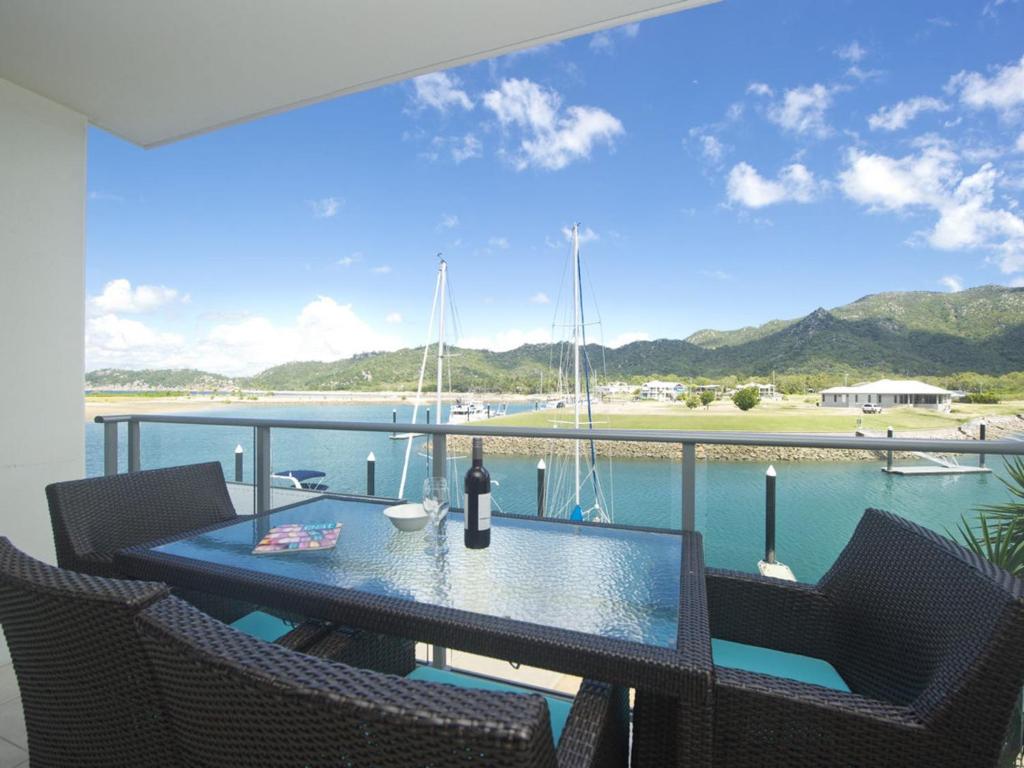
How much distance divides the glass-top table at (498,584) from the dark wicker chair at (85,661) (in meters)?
0.43

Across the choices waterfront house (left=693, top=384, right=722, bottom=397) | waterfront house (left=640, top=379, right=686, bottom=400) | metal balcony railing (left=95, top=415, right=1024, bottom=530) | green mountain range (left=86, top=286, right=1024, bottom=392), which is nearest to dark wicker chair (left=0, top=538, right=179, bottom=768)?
metal balcony railing (left=95, top=415, right=1024, bottom=530)

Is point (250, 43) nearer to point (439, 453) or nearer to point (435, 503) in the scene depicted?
point (439, 453)

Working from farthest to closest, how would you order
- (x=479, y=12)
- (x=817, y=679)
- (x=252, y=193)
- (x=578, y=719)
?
(x=252, y=193)
(x=479, y=12)
(x=817, y=679)
(x=578, y=719)

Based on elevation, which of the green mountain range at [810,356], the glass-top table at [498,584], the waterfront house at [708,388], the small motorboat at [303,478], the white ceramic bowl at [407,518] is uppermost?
the green mountain range at [810,356]

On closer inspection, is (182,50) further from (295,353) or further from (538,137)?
(538,137)

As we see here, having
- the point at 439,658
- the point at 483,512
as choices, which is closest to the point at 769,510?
the point at 483,512

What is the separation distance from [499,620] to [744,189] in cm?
3889

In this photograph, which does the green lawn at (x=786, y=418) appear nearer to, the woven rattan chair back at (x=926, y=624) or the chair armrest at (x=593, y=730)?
the woven rattan chair back at (x=926, y=624)

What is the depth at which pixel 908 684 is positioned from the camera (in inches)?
44.9

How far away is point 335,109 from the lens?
968 inches

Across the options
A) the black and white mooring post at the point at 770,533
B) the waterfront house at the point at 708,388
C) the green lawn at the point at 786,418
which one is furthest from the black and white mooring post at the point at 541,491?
the waterfront house at the point at 708,388

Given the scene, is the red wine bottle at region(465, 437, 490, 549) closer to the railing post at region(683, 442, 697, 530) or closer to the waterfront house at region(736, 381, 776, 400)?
the railing post at region(683, 442, 697, 530)

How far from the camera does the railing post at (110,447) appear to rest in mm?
3408

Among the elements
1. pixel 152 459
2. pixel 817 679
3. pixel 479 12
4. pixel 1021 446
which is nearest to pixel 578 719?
pixel 817 679
